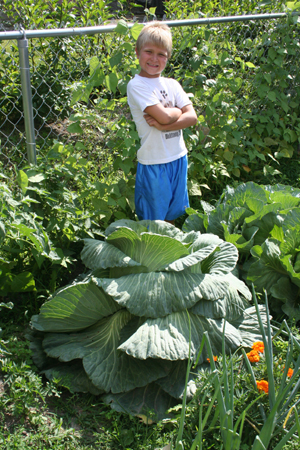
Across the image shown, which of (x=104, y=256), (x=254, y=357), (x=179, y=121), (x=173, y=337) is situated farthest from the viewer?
(x=179, y=121)

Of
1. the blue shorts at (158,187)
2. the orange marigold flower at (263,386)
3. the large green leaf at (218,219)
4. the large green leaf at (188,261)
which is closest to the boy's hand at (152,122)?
the blue shorts at (158,187)

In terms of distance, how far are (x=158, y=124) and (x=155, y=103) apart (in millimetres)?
134

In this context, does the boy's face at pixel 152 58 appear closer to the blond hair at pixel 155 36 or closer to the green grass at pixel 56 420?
the blond hair at pixel 155 36

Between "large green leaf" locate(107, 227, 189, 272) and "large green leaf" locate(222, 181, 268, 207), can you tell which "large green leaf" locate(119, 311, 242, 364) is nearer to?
"large green leaf" locate(107, 227, 189, 272)

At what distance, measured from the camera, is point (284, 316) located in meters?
2.54

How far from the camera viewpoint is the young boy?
238cm

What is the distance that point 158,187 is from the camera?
2.66 m

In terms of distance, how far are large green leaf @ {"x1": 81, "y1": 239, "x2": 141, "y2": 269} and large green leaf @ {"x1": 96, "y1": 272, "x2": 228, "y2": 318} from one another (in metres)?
0.09

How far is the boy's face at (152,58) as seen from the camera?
234 centimetres

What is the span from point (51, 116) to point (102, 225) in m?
1.82

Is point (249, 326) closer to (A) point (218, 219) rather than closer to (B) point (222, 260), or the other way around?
(B) point (222, 260)

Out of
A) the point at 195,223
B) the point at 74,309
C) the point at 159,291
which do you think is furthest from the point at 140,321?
the point at 195,223

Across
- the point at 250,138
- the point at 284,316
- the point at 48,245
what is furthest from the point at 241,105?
the point at 48,245

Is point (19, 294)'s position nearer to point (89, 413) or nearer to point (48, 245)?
point (48, 245)
